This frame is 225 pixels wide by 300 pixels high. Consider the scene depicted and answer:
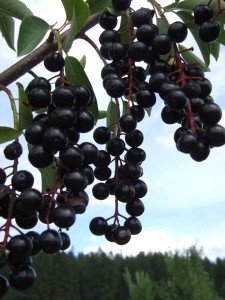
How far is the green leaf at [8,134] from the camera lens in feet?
2.60

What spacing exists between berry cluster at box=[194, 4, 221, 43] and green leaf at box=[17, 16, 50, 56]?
290 millimetres

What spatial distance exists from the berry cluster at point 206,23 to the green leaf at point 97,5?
0.19 m

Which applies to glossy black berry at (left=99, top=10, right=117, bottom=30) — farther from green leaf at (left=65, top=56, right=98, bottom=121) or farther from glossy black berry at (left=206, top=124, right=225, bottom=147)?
glossy black berry at (left=206, top=124, right=225, bottom=147)

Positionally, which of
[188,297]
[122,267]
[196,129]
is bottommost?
[196,129]

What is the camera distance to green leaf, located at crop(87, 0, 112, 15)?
999 millimetres

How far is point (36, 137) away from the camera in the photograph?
73 cm

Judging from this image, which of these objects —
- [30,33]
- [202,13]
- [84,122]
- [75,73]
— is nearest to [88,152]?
[84,122]

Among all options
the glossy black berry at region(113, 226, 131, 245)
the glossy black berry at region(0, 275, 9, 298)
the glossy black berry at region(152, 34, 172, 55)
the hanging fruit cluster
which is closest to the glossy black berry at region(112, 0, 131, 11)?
the hanging fruit cluster

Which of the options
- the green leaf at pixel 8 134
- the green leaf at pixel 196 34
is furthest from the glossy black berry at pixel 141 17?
the green leaf at pixel 8 134

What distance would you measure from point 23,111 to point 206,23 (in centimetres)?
38

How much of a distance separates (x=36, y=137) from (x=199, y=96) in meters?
0.32

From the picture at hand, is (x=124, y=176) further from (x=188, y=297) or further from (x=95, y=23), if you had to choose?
(x=188, y=297)

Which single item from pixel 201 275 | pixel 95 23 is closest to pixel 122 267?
pixel 201 275

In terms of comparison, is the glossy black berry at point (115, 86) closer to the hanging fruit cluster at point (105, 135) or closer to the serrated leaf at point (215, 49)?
the hanging fruit cluster at point (105, 135)
